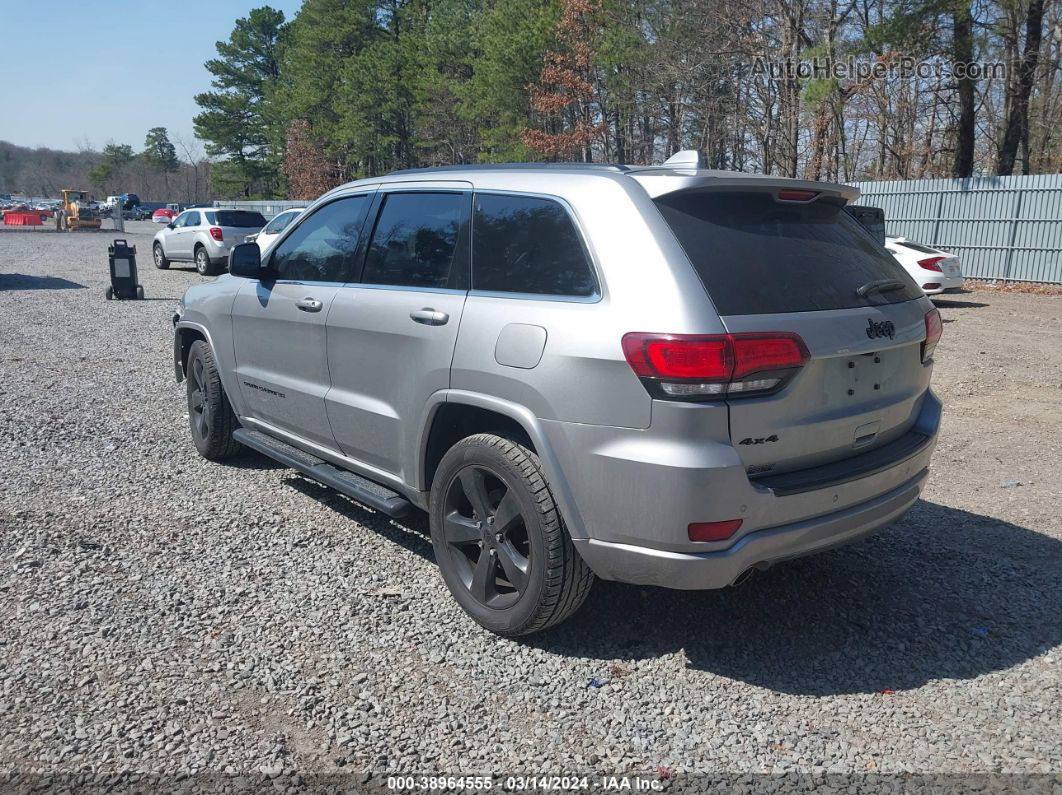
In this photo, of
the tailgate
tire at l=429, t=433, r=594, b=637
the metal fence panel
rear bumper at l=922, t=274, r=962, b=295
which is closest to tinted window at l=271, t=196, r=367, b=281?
tire at l=429, t=433, r=594, b=637

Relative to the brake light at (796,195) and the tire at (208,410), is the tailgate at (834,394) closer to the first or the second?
the brake light at (796,195)

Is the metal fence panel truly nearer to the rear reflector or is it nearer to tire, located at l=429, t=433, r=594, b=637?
tire, located at l=429, t=433, r=594, b=637

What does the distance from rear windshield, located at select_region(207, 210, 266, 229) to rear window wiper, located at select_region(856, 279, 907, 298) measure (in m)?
20.9

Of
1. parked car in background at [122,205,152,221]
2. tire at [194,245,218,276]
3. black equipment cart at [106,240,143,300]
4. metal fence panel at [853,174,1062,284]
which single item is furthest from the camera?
parked car in background at [122,205,152,221]

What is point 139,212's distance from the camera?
8350 cm

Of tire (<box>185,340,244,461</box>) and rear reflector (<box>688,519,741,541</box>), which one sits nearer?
rear reflector (<box>688,519,741,541</box>)

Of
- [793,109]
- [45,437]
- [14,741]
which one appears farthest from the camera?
[793,109]

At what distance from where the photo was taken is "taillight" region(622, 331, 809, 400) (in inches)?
114

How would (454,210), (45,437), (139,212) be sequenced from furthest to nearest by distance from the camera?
(139,212), (45,437), (454,210)

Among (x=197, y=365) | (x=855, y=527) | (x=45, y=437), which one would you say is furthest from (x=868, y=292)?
(x=45, y=437)

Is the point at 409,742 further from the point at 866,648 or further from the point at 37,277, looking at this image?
the point at 37,277

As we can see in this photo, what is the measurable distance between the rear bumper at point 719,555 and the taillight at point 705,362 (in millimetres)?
541

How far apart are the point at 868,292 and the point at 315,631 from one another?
8.69ft

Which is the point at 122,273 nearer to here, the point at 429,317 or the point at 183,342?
the point at 183,342
